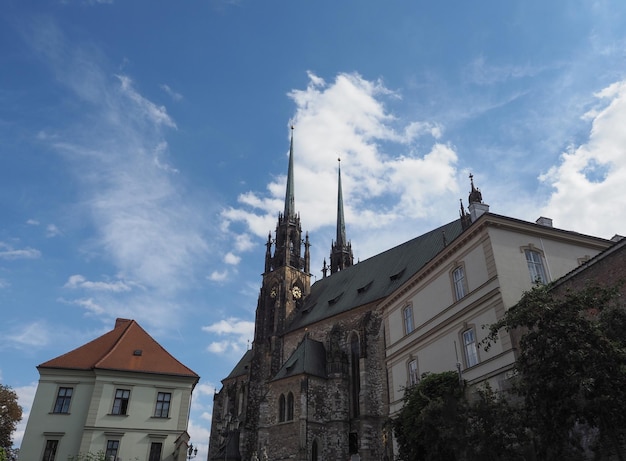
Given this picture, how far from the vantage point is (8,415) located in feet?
99.1

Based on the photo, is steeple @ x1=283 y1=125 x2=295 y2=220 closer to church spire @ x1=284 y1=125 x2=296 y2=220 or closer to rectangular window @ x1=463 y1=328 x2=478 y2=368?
church spire @ x1=284 y1=125 x2=296 y2=220

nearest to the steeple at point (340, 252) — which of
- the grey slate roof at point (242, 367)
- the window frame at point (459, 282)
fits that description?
the grey slate roof at point (242, 367)

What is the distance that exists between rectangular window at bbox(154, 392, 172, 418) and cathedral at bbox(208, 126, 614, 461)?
17.1 feet

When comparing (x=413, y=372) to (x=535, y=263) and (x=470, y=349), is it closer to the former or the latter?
(x=470, y=349)

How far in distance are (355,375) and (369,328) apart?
3148 millimetres

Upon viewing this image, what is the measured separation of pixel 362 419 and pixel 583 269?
60.1 ft

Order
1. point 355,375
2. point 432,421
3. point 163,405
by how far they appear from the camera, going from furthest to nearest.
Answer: point 355,375, point 163,405, point 432,421

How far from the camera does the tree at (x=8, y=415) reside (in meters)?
29.6

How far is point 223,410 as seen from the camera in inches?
1853

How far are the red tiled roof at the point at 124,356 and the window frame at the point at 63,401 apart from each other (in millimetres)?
1077

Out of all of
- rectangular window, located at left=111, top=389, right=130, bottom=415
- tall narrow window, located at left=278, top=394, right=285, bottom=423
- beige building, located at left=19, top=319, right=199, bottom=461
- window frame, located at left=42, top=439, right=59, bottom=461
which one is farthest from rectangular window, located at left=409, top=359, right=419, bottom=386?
window frame, located at left=42, top=439, right=59, bottom=461

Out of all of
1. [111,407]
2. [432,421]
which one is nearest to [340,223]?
[111,407]

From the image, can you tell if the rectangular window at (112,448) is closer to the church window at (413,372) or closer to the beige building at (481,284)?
the beige building at (481,284)

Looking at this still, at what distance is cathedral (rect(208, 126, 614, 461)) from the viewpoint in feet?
58.4
